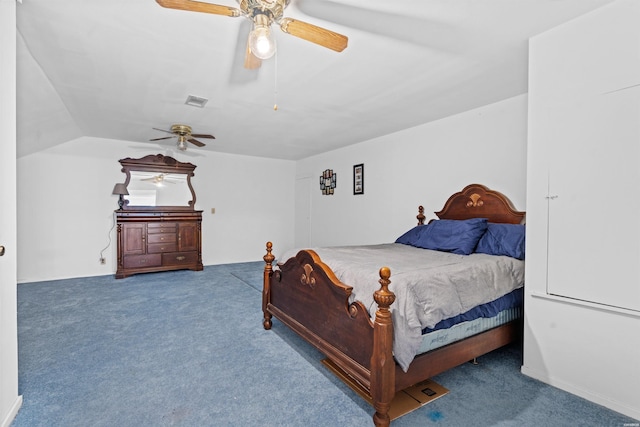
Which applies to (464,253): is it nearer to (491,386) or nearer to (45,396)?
(491,386)

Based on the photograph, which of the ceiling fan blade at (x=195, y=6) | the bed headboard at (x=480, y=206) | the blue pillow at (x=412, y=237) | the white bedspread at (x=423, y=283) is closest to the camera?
the ceiling fan blade at (x=195, y=6)

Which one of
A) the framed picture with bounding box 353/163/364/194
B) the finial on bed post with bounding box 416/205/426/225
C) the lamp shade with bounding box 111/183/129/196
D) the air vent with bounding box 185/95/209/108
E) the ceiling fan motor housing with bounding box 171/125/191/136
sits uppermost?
the air vent with bounding box 185/95/209/108

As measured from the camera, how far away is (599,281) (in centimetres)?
178

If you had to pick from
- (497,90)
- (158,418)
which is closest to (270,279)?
(158,418)

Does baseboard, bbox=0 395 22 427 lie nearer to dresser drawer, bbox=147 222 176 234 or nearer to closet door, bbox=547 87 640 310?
closet door, bbox=547 87 640 310

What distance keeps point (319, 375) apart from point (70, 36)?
2.89m

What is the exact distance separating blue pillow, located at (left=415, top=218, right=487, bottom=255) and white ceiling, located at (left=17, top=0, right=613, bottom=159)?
Result: 1.33 meters

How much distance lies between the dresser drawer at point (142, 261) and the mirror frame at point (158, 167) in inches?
32.5

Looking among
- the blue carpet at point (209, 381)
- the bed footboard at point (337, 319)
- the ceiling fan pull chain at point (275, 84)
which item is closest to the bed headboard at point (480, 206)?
the blue carpet at point (209, 381)

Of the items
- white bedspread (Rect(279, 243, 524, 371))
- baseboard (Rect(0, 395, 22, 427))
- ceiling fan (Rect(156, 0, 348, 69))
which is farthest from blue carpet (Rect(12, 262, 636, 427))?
ceiling fan (Rect(156, 0, 348, 69))

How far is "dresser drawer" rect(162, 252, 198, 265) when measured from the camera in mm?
5156

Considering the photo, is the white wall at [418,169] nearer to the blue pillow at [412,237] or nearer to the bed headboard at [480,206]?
the bed headboard at [480,206]

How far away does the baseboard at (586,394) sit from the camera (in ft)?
5.49

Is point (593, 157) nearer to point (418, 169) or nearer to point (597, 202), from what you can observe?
point (597, 202)
